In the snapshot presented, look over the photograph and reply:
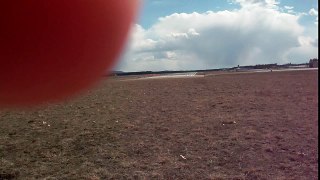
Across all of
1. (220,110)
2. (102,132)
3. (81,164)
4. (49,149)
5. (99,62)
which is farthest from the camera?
(220,110)

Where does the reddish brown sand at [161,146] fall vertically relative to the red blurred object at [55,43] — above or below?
below

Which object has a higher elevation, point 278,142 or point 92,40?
point 92,40

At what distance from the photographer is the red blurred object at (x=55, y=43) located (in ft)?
3.19

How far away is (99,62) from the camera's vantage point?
113 cm

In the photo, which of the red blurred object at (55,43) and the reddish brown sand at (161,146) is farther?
the reddish brown sand at (161,146)

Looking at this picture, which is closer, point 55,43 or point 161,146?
point 55,43

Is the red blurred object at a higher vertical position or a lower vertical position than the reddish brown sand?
higher

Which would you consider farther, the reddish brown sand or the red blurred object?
the reddish brown sand

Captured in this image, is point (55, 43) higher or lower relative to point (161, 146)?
higher

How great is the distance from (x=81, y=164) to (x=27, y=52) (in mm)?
4988

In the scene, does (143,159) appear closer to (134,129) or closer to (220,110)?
(134,129)

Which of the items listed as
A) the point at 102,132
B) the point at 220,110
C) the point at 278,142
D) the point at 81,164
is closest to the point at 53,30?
the point at 81,164

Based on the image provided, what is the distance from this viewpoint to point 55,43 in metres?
1.01

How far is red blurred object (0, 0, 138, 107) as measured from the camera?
97 cm
